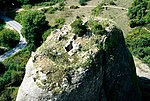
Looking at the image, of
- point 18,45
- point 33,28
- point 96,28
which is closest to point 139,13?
point 33,28

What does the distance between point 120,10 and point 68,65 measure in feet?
174

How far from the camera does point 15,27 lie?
260ft

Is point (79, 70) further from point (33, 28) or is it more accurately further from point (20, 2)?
point (20, 2)

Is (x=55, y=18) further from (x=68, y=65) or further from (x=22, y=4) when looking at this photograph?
(x=68, y=65)

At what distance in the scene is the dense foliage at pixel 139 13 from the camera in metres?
75.9

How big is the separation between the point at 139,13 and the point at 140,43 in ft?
47.9

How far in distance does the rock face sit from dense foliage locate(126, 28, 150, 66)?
76.7ft

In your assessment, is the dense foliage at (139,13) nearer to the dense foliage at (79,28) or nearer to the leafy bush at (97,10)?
the leafy bush at (97,10)

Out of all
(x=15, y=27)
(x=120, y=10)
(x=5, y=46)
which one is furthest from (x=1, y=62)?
(x=120, y=10)

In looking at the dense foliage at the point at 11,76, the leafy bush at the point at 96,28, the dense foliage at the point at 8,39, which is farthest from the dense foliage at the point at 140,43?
the leafy bush at the point at 96,28

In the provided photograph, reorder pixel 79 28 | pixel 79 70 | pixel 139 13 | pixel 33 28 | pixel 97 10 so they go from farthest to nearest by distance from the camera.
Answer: pixel 97 10 < pixel 139 13 < pixel 33 28 < pixel 79 28 < pixel 79 70

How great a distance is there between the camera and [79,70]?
107 feet

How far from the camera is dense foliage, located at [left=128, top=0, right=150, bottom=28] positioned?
75875mm

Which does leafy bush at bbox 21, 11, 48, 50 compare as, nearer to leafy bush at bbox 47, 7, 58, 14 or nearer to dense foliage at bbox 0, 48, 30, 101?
dense foliage at bbox 0, 48, 30, 101
